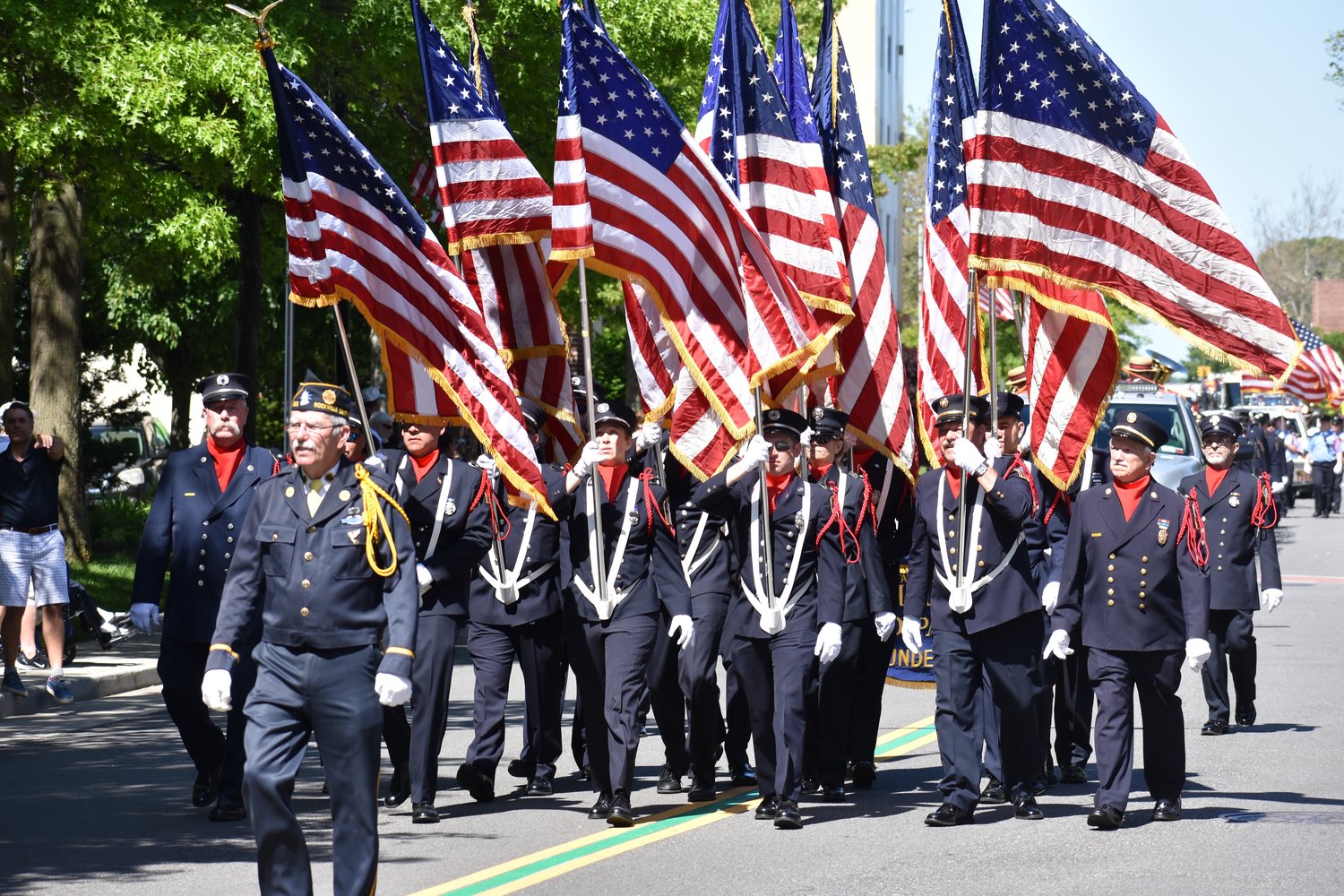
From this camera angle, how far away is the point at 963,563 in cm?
915

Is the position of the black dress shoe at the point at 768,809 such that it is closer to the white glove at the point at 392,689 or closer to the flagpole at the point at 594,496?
the flagpole at the point at 594,496

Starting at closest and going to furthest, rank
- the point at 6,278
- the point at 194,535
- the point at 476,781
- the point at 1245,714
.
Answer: the point at 194,535, the point at 476,781, the point at 1245,714, the point at 6,278

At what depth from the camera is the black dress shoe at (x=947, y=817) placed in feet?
28.7

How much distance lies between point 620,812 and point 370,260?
314 centimetres

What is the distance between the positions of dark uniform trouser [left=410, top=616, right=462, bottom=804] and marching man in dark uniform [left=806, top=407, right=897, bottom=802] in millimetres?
1906

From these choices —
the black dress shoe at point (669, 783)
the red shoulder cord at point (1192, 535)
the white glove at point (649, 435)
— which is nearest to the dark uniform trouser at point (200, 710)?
the black dress shoe at point (669, 783)

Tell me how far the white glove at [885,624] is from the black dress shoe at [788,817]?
112 cm

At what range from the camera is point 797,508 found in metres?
9.31

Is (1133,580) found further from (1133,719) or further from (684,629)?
(684,629)

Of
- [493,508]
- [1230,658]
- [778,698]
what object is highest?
[493,508]

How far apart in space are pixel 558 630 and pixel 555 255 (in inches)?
78.3

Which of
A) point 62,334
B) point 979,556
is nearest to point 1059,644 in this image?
point 979,556

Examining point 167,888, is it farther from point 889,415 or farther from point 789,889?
point 889,415

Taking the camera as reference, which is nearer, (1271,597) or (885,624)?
(885,624)
